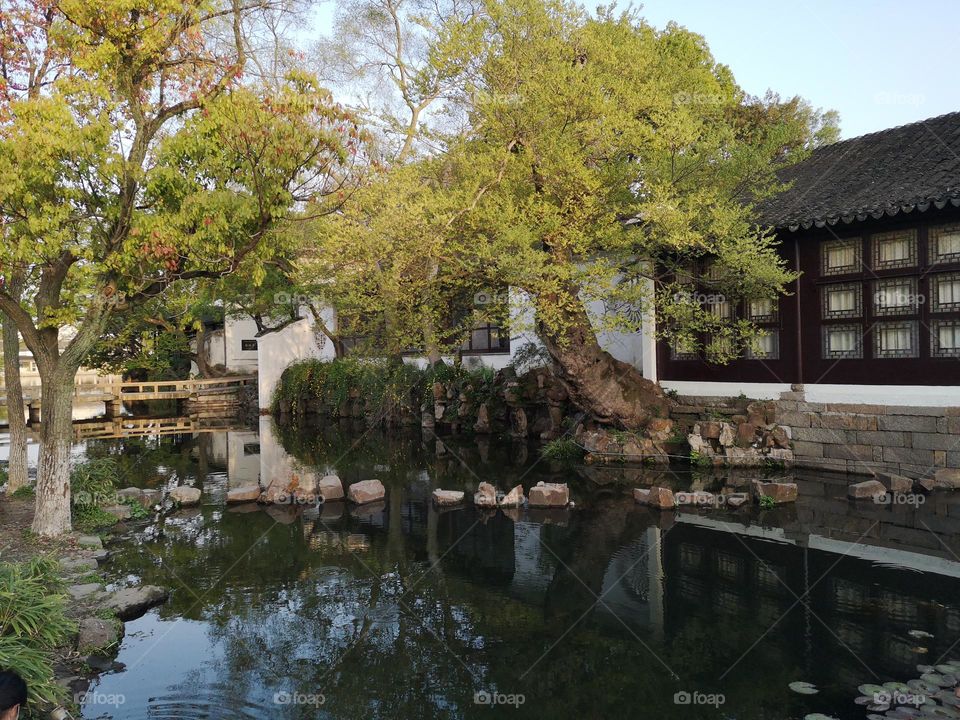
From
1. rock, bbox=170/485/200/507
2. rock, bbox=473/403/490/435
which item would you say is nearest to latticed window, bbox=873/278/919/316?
rock, bbox=473/403/490/435

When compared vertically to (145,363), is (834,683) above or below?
below

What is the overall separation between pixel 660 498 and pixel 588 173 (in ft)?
17.2

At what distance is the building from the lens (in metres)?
11.7

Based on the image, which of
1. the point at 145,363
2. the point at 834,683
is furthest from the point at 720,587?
the point at 145,363

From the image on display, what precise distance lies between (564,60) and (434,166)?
9.60 ft

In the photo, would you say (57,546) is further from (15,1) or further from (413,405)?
(413,405)

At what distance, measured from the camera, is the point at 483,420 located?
19.8 metres

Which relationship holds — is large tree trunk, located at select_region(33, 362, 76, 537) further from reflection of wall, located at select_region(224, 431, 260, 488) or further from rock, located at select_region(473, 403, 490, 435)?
rock, located at select_region(473, 403, 490, 435)

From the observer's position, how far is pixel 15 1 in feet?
28.1

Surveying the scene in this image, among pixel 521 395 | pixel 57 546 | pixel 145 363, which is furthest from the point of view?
pixel 145 363

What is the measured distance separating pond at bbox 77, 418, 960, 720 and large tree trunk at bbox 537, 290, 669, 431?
11.0ft

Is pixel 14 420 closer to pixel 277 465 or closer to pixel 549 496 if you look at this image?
pixel 277 465

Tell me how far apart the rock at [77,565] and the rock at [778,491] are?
28.8 ft

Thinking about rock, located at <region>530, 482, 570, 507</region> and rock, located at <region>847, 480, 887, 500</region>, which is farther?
rock, located at <region>530, 482, 570, 507</region>
